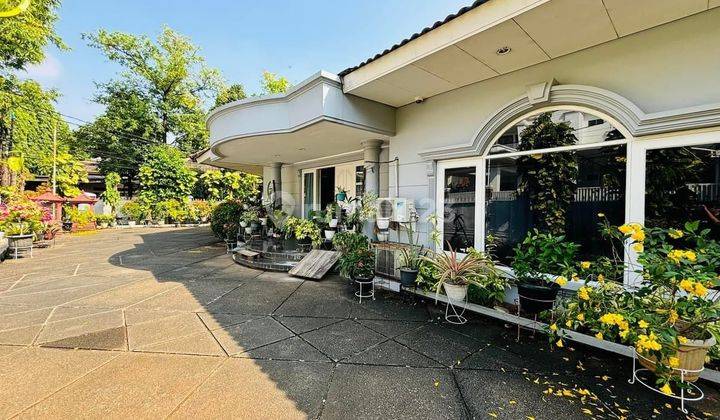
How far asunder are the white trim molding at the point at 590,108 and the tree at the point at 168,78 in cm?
2435

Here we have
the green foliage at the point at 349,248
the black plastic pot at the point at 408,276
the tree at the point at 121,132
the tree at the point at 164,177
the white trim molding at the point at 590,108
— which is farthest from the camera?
the tree at the point at 121,132

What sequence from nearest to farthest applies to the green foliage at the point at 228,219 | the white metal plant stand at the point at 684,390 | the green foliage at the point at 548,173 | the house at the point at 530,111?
the white metal plant stand at the point at 684,390
the house at the point at 530,111
the green foliage at the point at 548,173
the green foliage at the point at 228,219

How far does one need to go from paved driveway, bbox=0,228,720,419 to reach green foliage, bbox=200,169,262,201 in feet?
56.2

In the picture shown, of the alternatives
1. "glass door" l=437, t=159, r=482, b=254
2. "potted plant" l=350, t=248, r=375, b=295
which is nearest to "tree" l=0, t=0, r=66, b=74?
"potted plant" l=350, t=248, r=375, b=295

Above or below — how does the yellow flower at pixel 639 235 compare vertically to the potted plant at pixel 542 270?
above

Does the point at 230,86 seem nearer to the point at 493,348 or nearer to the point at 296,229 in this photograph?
the point at 296,229

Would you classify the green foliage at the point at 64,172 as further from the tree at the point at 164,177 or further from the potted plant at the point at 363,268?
the potted plant at the point at 363,268

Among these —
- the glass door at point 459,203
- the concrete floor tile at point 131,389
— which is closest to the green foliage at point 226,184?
the glass door at point 459,203

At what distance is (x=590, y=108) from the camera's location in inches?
129

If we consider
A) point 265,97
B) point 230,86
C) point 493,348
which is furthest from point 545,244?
point 230,86

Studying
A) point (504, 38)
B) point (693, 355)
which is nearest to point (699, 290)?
point (693, 355)

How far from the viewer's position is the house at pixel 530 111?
2.69 meters

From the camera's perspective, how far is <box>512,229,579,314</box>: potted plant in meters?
2.93

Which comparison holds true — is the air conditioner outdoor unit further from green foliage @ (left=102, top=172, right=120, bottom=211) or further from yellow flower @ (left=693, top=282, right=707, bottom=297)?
green foliage @ (left=102, top=172, right=120, bottom=211)
